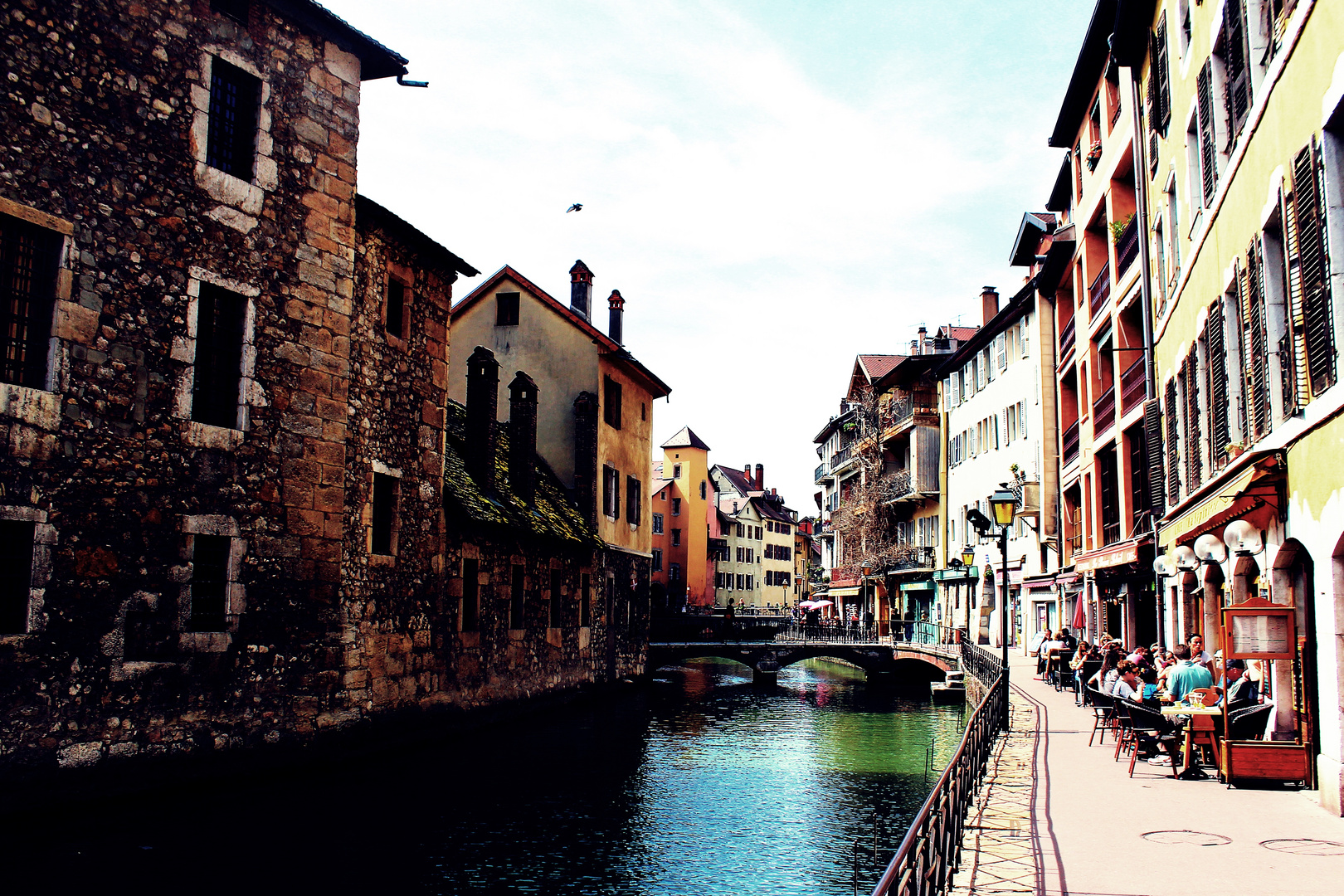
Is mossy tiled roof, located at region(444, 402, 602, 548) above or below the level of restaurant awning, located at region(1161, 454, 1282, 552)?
above

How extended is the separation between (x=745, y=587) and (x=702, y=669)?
4249 centimetres

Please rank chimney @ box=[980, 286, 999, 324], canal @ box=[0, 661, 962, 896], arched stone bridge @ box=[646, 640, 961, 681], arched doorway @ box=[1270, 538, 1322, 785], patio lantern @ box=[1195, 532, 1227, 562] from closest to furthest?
arched doorway @ box=[1270, 538, 1322, 785] → canal @ box=[0, 661, 962, 896] → patio lantern @ box=[1195, 532, 1227, 562] → arched stone bridge @ box=[646, 640, 961, 681] → chimney @ box=[980, 286, 999, 324]

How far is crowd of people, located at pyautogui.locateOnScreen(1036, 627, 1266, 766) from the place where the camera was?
1238cm

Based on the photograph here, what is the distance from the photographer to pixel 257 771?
15.6 meters

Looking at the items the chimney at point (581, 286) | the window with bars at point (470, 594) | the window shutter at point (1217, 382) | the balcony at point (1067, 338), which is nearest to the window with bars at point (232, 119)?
the window with bars at point (470, 594)

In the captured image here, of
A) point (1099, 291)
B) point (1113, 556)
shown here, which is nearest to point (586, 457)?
point (1099, 291)

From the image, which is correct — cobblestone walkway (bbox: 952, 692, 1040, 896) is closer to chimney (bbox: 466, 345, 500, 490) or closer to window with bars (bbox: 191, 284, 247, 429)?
window with bars (bbox: 191, 284, 247, 429)

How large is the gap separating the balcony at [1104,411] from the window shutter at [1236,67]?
13132 mm

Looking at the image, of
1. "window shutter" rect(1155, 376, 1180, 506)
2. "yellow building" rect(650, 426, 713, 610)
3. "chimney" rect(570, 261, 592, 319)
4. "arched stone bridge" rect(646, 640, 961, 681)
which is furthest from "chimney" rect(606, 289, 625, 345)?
"yellow building" rect(650, 426, 713, 610)

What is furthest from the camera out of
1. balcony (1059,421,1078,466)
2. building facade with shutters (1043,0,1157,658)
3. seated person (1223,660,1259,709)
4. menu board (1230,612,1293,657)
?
balcony (1059,421,1078,466)

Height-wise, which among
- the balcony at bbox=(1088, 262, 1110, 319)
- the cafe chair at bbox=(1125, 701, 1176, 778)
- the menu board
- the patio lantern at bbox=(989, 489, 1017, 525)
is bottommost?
the cafe chair at bbox=(1125, 701, 1176, 778)

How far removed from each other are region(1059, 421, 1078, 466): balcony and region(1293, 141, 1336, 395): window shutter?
24.0 metres

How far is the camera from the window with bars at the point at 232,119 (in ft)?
51.5

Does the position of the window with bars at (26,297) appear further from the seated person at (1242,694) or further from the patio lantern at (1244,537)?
the seated person at (1242,694)
